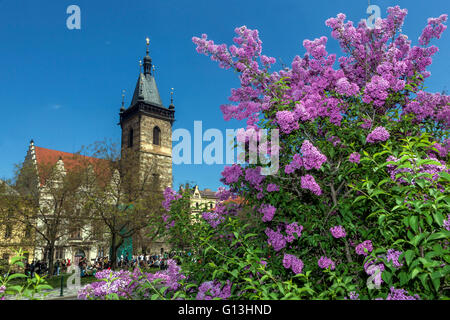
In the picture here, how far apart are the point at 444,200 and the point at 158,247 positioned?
2236 inches

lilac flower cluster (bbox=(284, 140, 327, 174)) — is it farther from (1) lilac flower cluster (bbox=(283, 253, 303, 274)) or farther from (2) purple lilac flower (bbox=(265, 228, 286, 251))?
(1) lilac flower cluster (bbox=(283, 253, 303, 274))

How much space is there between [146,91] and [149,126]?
8.46m

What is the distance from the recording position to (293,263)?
150 inches

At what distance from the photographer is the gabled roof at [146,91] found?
63806mm

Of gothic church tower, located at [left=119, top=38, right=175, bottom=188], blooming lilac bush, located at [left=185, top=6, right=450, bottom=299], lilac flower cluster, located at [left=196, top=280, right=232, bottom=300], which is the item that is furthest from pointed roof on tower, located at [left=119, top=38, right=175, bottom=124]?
lilac flower cluster, located at [left=196, top=280, right=232, bottom=300]

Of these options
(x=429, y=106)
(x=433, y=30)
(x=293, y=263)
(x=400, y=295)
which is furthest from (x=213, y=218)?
(x=433, y=30)

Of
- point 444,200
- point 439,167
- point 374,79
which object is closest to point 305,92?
point 374,79

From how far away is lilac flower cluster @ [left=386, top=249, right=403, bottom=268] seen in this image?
266cm

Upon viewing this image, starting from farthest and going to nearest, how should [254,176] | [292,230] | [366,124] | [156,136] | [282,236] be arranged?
[156,136], [254,176], [366,124], [282,236], [292,230]

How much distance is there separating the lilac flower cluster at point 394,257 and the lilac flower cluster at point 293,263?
1195 mm

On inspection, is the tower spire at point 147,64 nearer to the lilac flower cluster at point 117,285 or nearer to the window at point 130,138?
the window at point 130,138

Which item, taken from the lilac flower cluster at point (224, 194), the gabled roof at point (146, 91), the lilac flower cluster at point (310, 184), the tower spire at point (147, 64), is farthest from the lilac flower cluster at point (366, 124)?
the tower spire at point (147, 64)

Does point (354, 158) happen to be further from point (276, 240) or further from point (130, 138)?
point (130, 138)
